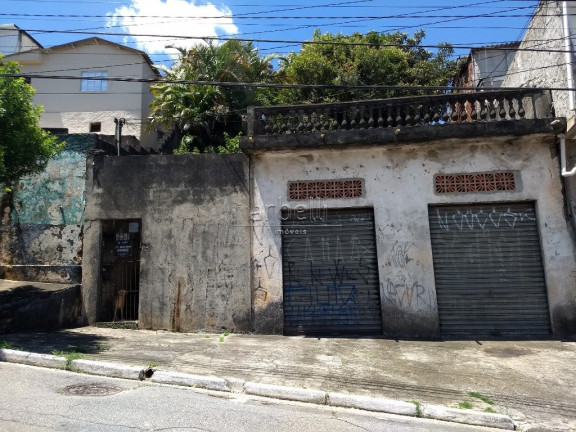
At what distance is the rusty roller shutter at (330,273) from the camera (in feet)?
30.4

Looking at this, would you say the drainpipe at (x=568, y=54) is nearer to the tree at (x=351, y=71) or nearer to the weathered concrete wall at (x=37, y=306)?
the tree at (x=351, y=71)

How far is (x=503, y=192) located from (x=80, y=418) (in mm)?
8648

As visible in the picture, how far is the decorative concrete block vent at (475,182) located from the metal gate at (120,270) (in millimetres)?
7191

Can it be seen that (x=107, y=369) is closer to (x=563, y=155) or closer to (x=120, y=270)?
(x=120, y=270)

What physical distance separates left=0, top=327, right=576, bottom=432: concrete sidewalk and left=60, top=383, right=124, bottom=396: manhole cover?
2.88 feet

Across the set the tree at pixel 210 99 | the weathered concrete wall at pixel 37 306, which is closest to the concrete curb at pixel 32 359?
the weathered concrete wall at pixel 37 306

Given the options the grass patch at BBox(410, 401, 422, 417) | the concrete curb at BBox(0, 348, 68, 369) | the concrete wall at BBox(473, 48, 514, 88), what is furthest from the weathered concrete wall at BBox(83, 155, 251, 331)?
the concrete wall at BBox(473, 48, 514, 88)

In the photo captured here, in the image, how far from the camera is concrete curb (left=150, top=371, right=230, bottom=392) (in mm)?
5699

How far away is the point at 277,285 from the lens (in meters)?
9.41

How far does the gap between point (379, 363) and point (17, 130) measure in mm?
8143

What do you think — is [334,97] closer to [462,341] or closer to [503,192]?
[503,192]

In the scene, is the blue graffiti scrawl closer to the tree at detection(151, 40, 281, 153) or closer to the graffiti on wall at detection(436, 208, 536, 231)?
the graffiti on wall at detection(436, 208, 536, 231)

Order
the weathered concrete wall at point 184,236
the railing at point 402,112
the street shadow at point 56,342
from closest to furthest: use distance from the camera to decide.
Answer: the street shadow at point 56,342 → the railing at point 402,112 → the weathered concrete wall at point 184,236

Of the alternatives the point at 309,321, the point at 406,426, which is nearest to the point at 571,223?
the point at 309,321
